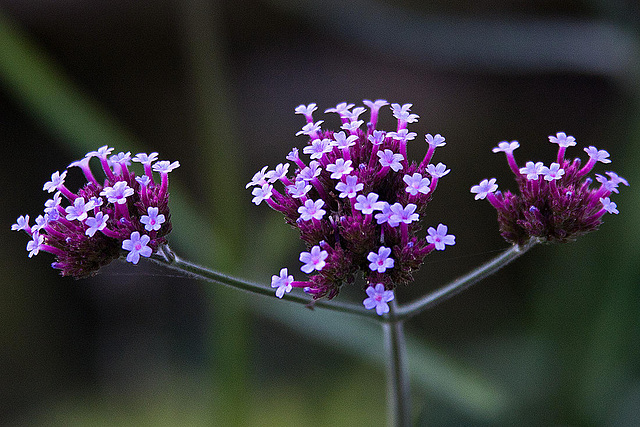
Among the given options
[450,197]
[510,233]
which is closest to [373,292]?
[510,233]

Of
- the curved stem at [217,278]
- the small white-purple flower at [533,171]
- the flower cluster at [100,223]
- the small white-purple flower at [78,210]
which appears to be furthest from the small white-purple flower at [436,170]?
the small white-purple flower at [78,210]

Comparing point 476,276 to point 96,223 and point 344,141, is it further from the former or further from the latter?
point 96,223

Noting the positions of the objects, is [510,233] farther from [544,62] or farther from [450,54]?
[450,54]

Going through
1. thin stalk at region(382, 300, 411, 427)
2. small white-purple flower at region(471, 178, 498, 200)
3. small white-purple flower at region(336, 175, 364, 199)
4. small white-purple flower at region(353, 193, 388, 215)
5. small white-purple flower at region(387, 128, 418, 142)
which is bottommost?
thin stalk at region(382, 300, 411, 427)

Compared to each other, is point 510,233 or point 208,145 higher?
point 208,145

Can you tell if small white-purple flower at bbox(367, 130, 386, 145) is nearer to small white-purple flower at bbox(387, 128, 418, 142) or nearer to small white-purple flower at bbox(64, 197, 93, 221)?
small white-purple flower at bbox(387, 128, 418, 142)

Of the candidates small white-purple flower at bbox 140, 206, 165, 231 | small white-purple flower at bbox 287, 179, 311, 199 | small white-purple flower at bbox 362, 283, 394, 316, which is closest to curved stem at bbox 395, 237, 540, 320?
small white-purple flower at bbox 362, 283, 394, 316

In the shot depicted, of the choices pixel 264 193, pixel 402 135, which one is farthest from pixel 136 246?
pixel 402 135
